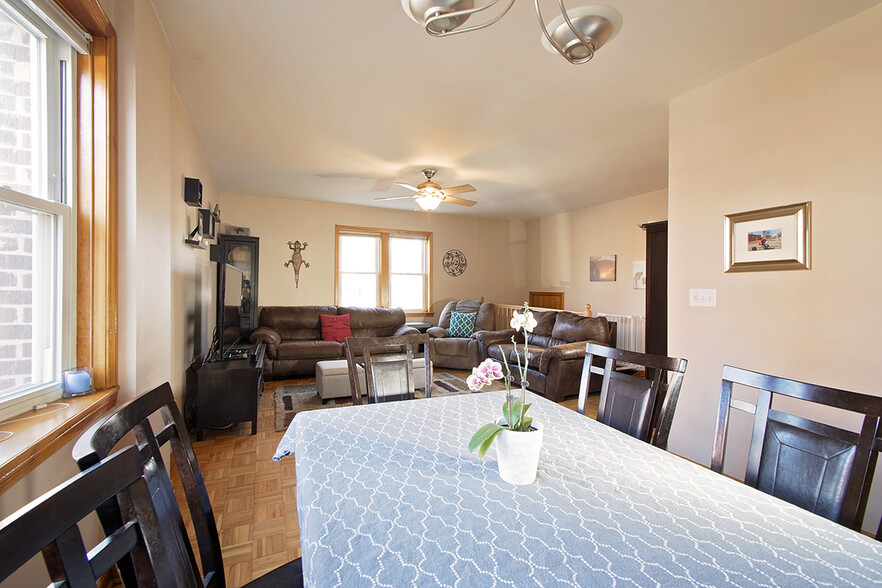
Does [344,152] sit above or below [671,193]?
above

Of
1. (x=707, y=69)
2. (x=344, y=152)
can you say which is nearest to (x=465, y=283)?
(x=344, y=152)

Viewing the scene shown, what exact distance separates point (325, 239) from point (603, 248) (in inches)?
168

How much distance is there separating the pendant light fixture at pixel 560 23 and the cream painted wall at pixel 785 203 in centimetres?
151

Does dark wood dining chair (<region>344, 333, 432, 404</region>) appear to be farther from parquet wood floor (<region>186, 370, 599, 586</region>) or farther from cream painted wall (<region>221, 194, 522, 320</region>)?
cream painted wall (<region>221, 194, 522, 320</region>)

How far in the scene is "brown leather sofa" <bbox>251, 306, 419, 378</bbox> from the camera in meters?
4.96

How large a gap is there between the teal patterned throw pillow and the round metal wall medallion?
1.29 m

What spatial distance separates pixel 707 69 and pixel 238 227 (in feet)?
18.4

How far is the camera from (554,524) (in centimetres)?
83

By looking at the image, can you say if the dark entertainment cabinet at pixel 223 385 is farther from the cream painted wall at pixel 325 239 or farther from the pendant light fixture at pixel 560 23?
the cream painted wall at pixel 325 239

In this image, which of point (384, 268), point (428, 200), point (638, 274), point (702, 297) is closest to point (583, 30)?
point (702, 297)

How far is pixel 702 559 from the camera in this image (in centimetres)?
73

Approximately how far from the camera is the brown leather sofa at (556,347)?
13.7 ft

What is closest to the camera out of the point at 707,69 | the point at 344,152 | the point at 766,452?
the point at 766,452

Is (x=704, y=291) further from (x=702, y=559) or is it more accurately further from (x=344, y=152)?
(x=344, y=152)
